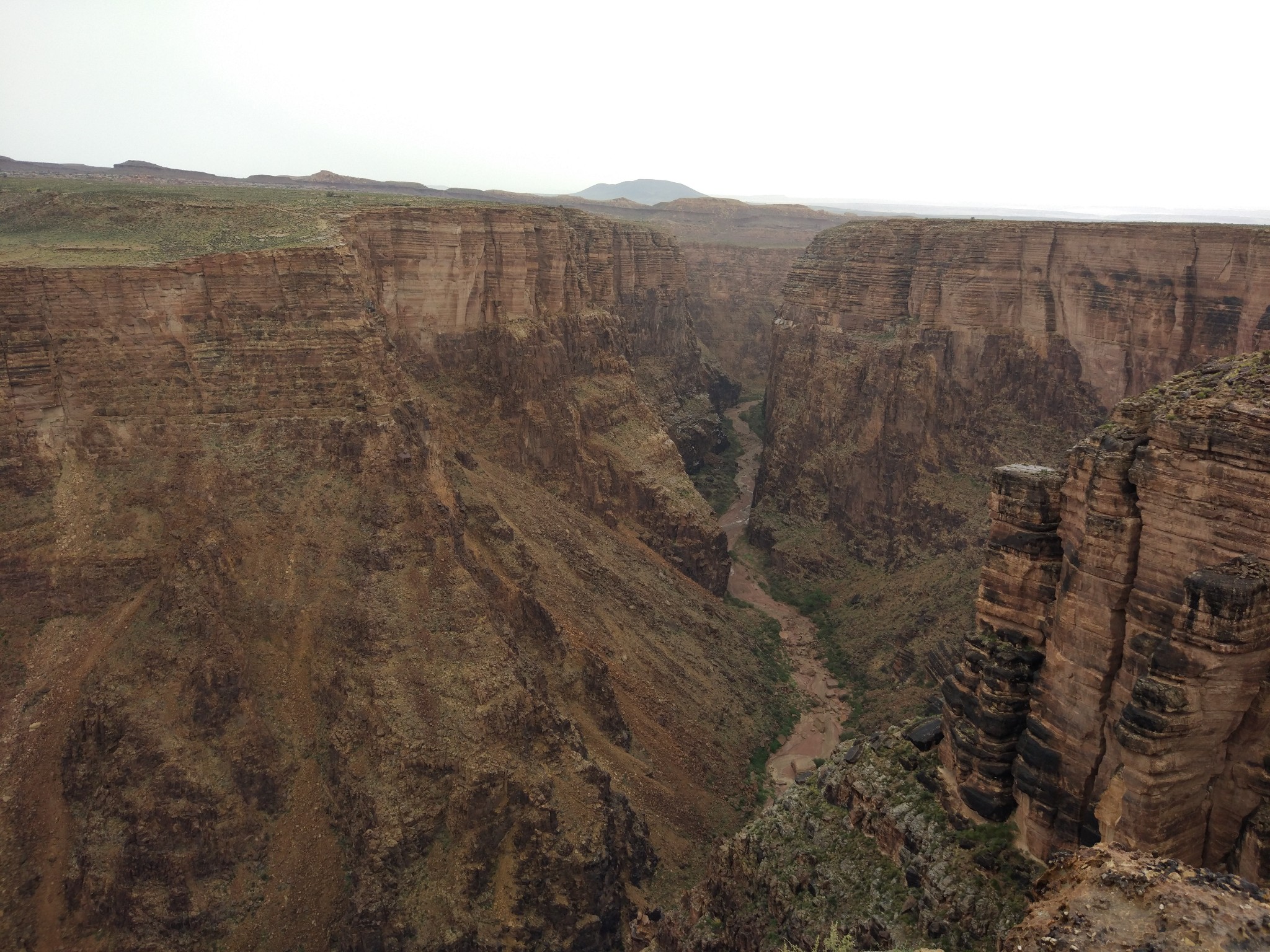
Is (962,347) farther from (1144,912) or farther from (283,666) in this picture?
(1144,912)

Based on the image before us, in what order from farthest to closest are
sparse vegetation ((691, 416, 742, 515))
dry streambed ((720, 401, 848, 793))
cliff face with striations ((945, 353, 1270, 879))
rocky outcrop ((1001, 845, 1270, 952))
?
sparse vegetation ((691, 416, 742, 515)) → dry streambed ((720, 401, 848, 793)) → cliff face with striations ((945, 353, 1270, 879)) → rocky outcrop ((1001, 845, 1270, 952))

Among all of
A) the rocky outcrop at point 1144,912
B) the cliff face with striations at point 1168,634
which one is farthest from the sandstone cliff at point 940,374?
the rocky outcrop at point 1144,912

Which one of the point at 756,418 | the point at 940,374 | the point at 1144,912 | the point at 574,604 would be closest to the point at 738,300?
the point at 756,418

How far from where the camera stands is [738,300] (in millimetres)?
116312

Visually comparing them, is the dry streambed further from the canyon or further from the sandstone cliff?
the sandstone cliff

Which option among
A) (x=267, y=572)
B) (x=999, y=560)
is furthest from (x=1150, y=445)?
(x=267, y=572)

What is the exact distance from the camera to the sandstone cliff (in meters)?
45.5

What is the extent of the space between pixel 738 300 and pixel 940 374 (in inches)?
2447

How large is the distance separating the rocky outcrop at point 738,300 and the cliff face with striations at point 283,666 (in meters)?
77.5

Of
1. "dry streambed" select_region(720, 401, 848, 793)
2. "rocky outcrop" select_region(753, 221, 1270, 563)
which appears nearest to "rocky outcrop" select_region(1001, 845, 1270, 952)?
"dry streambed" select_region(720, 401, 848, 793)

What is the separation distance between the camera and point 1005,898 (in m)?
17.6

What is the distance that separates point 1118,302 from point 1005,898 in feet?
133

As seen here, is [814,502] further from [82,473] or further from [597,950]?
[82,473]

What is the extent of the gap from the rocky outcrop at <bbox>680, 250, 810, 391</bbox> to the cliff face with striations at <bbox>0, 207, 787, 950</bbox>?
7755cm
